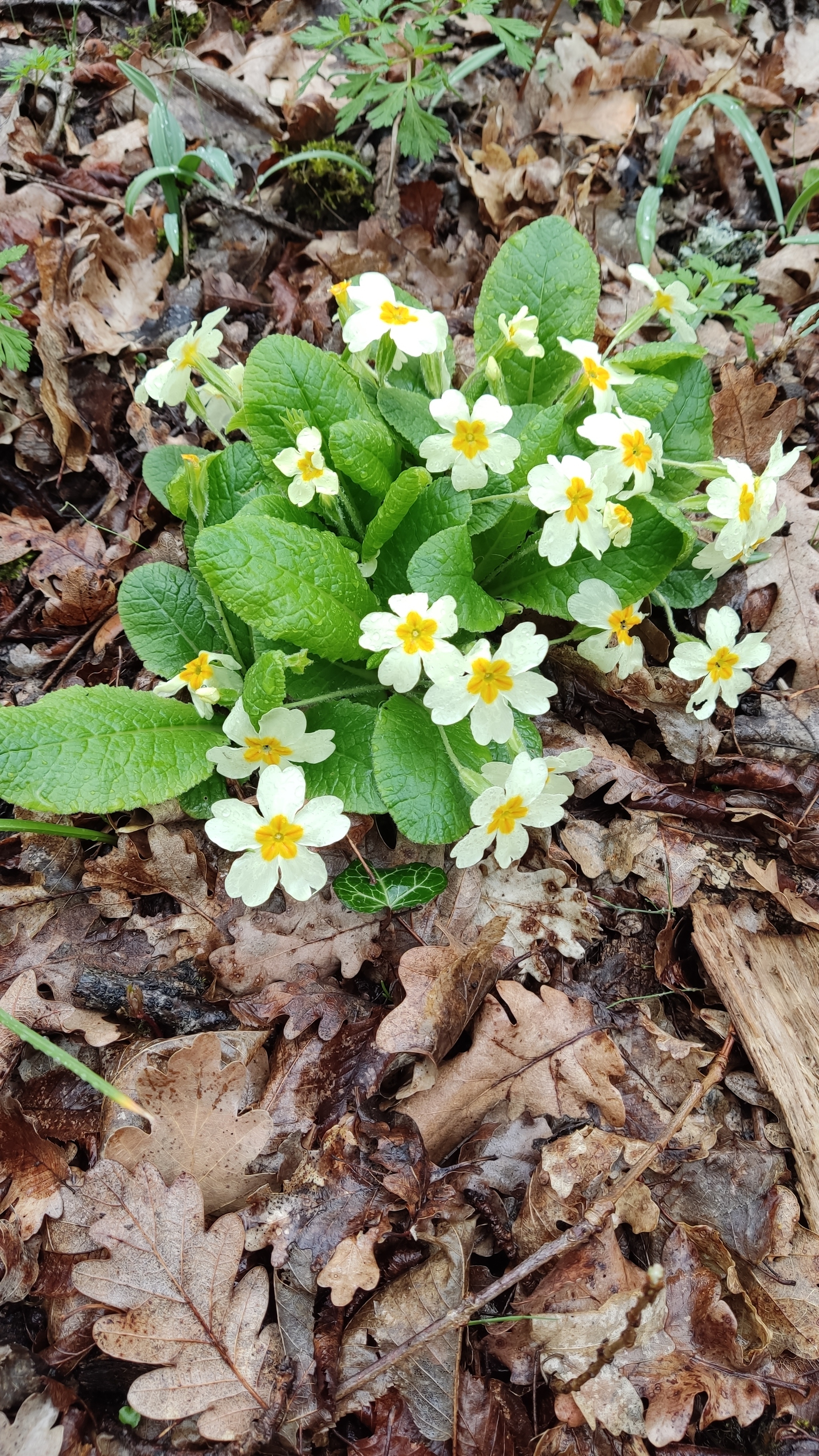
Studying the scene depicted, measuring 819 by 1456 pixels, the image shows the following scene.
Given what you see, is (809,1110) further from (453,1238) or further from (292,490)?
(292,490)

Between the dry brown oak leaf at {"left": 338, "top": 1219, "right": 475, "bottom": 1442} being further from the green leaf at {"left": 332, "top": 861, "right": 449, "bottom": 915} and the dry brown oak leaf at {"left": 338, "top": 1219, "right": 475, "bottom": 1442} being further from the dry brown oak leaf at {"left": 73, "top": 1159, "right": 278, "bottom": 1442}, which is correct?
the green leaf at {"left": 332, "top": 861, "right": 449, "bottom": 915}

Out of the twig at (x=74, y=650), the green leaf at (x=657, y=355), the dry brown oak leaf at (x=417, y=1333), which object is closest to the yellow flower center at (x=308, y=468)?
the green leaf at (x=657, y=355)

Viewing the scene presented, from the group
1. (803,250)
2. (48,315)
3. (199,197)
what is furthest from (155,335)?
(803,250)

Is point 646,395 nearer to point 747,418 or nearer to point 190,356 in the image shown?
point 747,418

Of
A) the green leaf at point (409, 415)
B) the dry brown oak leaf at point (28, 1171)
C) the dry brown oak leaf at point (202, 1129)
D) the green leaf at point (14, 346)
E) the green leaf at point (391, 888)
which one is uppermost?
the green leaf at point (409, 415)

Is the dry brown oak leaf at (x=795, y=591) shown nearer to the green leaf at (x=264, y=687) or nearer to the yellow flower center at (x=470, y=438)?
the yellow flower center at (x=470, y=438)
